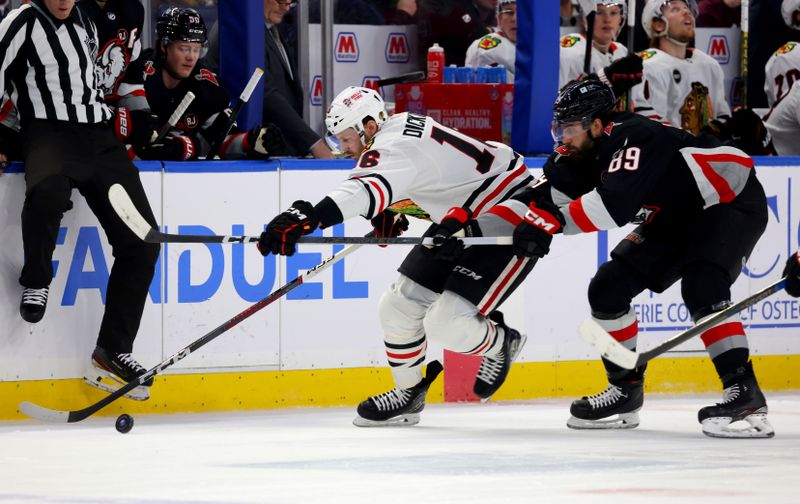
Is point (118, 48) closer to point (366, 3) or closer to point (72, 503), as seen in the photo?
point (366, 3)

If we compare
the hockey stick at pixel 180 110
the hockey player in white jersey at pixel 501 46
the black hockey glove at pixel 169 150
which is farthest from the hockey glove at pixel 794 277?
the hockey player in white jersey at pixel 501 46

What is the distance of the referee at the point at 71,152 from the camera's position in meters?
5.80

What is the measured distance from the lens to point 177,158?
6230mm

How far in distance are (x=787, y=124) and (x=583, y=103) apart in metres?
2.90

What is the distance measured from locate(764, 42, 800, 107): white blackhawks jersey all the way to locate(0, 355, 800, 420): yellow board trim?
171 centimetres

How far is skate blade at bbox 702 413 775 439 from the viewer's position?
17.6 ft

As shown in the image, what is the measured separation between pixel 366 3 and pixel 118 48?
200cm

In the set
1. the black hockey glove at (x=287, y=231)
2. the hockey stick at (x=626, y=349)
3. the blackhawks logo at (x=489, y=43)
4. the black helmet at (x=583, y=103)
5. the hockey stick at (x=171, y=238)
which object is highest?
the black helmet at (x=583, y=103)

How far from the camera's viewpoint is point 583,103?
5.39 metres

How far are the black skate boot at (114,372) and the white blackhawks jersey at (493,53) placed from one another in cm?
257

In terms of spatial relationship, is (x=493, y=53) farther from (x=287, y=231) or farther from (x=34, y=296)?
(x=287, y=231)

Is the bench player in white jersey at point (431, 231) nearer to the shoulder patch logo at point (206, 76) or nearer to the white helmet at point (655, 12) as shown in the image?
the shoulder patch logo at point (206, 76)

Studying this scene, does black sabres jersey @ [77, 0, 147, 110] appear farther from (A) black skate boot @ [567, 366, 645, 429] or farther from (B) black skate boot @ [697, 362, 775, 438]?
(B) black skate boot @ [697, 362, 775, 438]

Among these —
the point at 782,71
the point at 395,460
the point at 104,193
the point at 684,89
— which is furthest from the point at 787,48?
the point at 395,460
